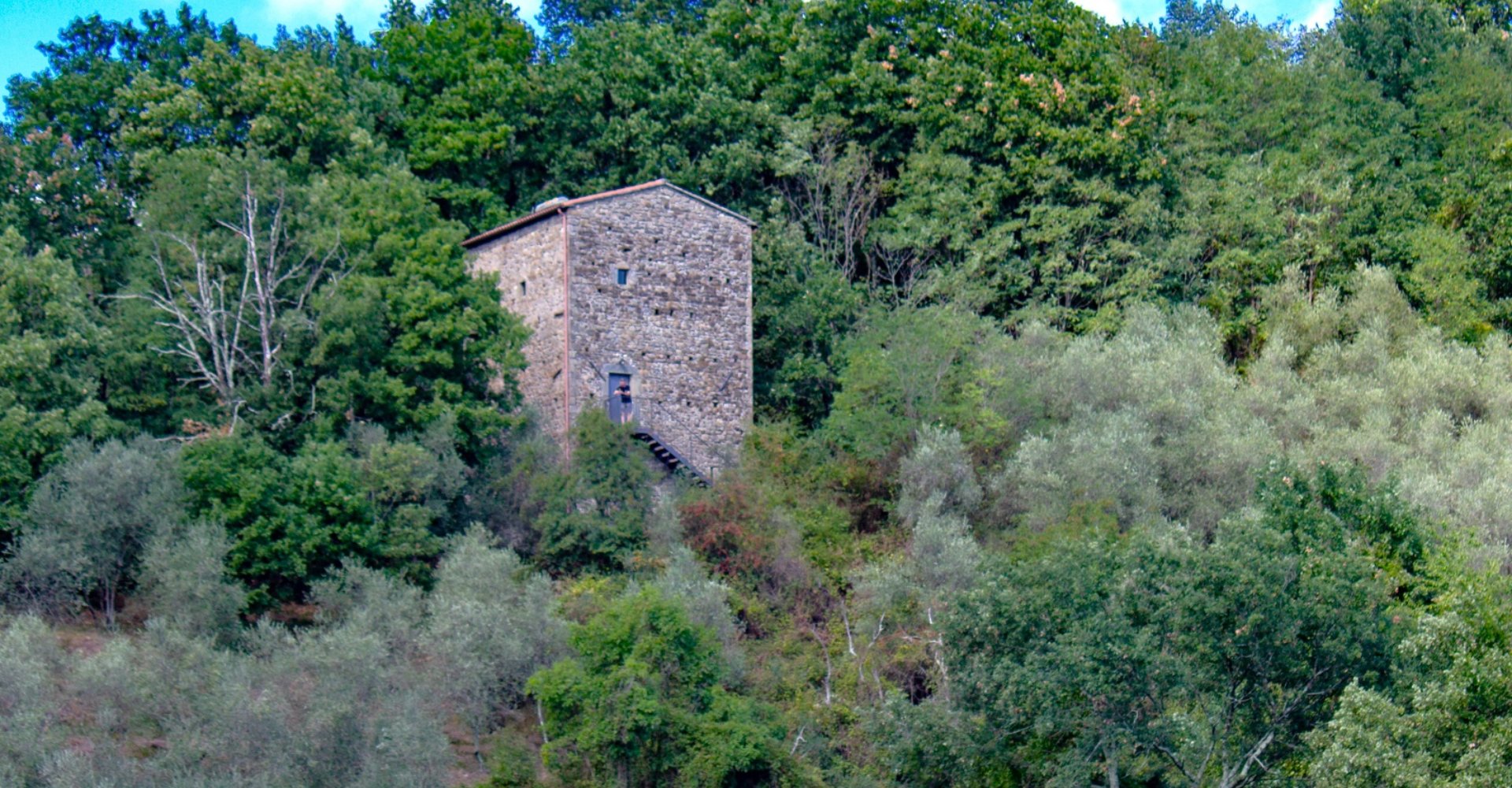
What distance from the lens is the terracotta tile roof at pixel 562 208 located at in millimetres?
36469

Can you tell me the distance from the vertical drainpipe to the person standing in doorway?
1.20 metres

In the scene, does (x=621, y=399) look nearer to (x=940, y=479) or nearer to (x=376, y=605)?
(x=940, y=479)

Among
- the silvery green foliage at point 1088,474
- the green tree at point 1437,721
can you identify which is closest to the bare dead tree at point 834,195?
the silvery green foliage at point 1088,474

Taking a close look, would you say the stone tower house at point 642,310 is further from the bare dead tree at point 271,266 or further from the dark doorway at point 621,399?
the bare dead tree at point 271,266

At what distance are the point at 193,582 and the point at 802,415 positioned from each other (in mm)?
15901

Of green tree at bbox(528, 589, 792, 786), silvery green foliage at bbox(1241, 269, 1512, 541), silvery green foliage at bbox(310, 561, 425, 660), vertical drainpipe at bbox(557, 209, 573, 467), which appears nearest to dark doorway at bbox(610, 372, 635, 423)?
vertical drainpipe at bbox(557, 209, 573, 467)

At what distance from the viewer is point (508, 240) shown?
38062mm

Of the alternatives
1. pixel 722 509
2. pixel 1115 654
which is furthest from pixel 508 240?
pixel 1115 654

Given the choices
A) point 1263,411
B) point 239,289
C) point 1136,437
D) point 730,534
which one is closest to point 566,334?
point 730,534

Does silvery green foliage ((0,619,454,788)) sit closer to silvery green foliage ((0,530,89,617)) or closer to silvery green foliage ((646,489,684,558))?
silvery green foliage ((0,530,89,617))

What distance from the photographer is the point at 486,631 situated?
2823 cm

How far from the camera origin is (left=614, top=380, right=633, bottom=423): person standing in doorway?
36.3 metres

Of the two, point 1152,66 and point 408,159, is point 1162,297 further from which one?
point 408,159

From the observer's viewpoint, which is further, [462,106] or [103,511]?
[462,106]
